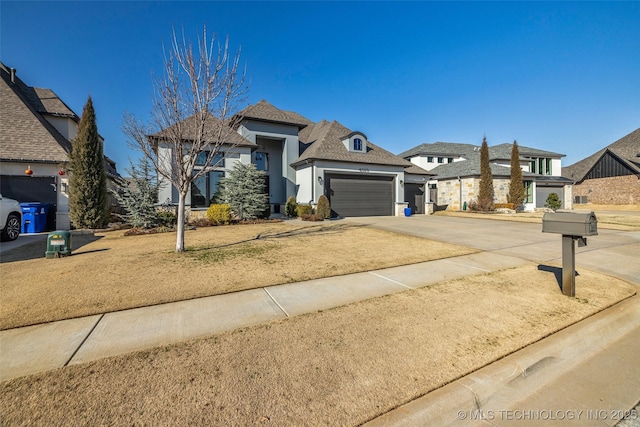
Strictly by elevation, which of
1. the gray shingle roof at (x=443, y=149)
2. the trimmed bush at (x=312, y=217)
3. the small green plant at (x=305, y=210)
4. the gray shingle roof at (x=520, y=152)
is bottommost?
the trimmed bush at (x=312, y=217)

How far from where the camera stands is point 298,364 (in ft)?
8.58

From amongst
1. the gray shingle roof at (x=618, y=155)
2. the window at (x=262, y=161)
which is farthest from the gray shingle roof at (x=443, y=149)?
the window at (x=262, y=161)

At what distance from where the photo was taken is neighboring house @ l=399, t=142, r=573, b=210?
26188 mm

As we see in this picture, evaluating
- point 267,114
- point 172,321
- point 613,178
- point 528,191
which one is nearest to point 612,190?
point 613,178

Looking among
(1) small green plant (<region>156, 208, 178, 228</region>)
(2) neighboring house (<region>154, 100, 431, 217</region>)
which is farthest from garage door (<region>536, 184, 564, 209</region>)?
(1) small green plant (<region>156, 208, 178, 228</region>)

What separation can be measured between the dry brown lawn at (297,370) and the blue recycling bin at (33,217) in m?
13.6

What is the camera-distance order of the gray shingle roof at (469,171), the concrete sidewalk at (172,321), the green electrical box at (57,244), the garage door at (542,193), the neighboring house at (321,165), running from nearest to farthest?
the concrete sidewalk at (172,321)
the green electrical box at (57,244)
the neighboring house at (321,165)
the gray shingle roof at (469,171)
the garage door at (542,193)

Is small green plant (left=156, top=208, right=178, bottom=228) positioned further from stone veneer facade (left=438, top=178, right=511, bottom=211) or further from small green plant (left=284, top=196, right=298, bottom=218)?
stone veneer facade (left=438, top=178, right=511, bottom=211)

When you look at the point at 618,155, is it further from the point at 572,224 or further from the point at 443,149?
the point at 572,224

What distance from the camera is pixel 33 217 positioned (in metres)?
11.6

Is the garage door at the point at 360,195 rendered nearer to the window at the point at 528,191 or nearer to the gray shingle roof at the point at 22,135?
the gray shingle roof at the point at 22,135

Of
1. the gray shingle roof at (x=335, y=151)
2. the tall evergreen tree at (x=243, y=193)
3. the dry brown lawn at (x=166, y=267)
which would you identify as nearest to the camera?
the dry brown lawn at (x=166, y=267)

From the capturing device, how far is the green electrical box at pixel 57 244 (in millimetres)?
6664

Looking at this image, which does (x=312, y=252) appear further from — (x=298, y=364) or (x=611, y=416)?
(x=611, y=416)
